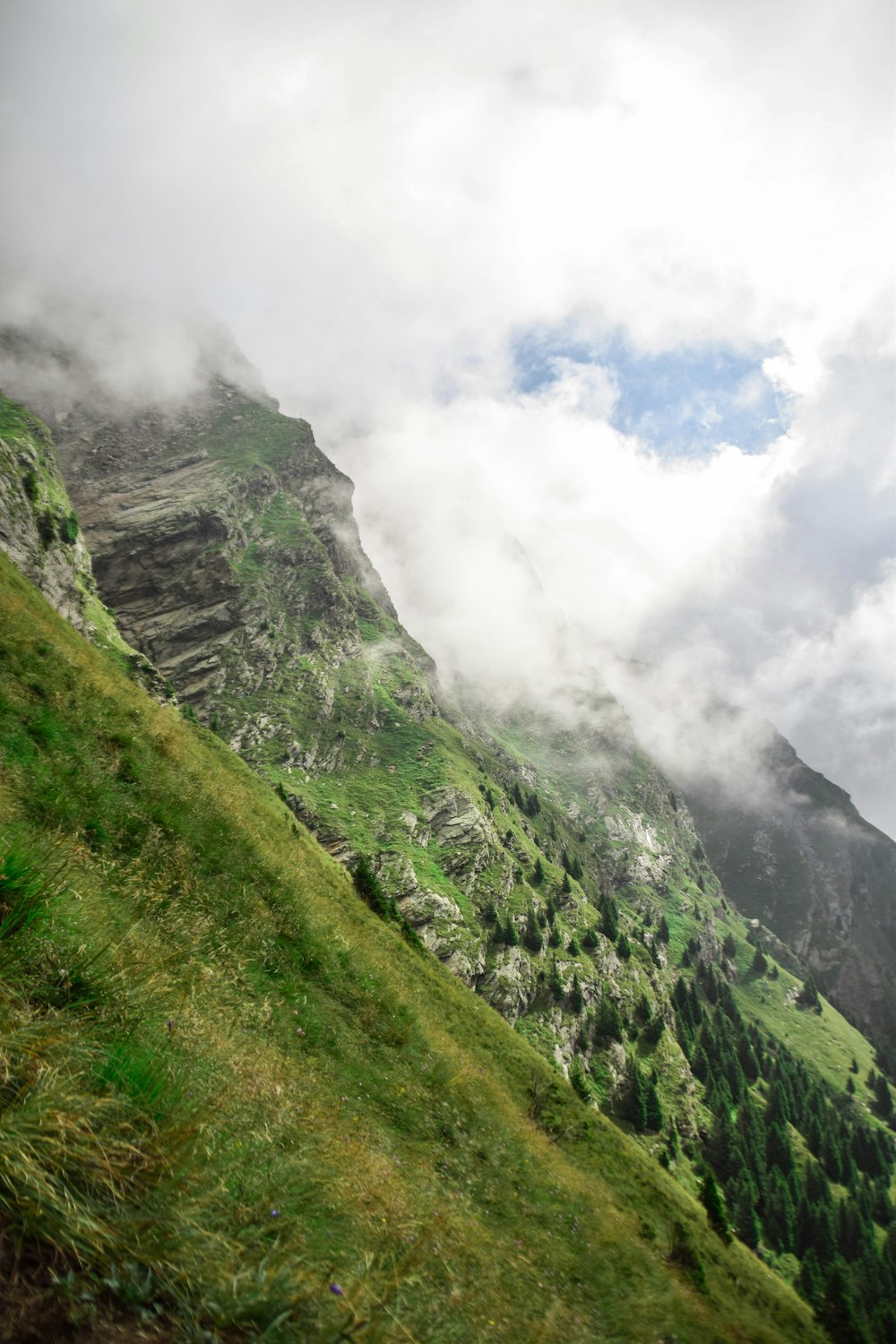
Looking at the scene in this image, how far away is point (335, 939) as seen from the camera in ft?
68.3

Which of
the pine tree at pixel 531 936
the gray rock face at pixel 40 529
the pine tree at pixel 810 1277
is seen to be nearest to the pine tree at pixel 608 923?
the pine tree at pixel 531 936

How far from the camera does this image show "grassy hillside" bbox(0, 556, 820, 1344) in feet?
13.0

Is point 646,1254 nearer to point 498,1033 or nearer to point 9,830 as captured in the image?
point 498,1033

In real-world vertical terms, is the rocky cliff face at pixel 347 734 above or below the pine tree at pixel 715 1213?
above

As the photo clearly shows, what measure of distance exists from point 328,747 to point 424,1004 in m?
114

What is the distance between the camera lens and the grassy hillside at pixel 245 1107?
13.0 feet

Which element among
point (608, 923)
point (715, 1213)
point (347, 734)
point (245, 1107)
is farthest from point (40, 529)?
point (608, 923)

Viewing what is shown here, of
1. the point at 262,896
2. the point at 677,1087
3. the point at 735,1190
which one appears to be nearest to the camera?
the point at 262,896

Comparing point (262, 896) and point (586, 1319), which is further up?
point (262, 896)

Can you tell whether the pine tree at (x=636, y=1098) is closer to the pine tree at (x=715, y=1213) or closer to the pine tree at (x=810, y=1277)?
the pine tree at (x=810, y=1277)

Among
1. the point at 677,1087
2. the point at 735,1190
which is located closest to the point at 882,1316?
the point at 735,1190

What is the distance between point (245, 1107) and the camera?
831 centimetres

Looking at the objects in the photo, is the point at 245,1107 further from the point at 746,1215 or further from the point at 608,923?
the point at 608,923

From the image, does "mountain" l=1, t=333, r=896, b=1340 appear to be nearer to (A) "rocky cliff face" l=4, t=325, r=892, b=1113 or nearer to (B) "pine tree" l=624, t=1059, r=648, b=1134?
(B) "pine tree" l=624, t=1059, r=648, b=1134
